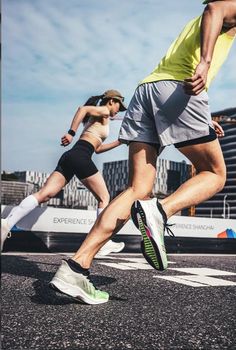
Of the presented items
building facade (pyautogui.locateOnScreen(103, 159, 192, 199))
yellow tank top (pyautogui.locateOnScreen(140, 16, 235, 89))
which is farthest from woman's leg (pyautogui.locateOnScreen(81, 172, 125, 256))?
building facade (pyautogui.locateOnScreen(103, 159, 192, 199))

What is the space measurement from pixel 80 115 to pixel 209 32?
7.42 feet

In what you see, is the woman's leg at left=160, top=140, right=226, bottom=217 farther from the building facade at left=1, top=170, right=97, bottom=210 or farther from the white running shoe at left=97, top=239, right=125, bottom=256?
the building facade at left=1, top=170, right=97, bottom=210

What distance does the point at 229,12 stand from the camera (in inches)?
104

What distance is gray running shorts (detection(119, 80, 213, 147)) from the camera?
2674 millimetres

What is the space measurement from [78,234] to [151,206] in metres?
4.64

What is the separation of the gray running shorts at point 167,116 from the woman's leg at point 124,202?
0.31 feet

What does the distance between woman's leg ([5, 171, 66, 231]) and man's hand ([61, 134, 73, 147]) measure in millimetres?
311

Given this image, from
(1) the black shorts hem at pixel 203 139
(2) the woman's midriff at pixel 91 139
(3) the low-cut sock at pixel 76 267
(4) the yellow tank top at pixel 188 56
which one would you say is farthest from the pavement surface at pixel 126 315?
(2) the woman's midriff at pixel 91 139

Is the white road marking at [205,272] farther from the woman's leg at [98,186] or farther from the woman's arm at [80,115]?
the woman's arm at [80,115]

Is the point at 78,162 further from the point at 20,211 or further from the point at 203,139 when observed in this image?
the point at 203,139

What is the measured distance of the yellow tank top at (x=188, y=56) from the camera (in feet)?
9.09

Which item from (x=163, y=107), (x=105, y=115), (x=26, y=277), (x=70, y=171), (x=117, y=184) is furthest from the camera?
(x=117, y=184)

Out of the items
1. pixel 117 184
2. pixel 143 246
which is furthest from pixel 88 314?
pixel 117 184

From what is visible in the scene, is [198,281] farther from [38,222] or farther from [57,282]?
[38,222]
